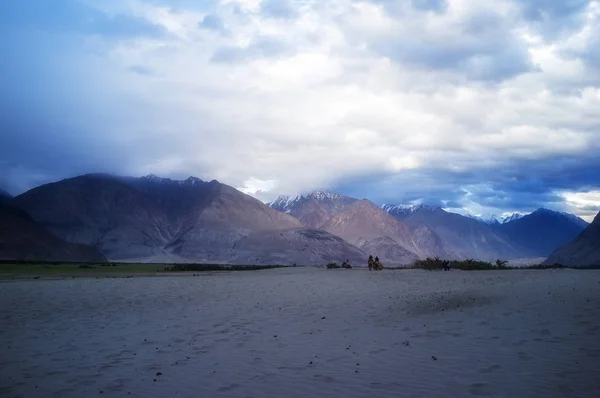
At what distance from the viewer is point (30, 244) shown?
5300 inches

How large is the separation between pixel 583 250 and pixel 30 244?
152 metres

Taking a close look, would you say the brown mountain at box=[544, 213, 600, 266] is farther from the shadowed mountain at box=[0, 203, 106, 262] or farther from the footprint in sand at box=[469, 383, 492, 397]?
the shadowed mountain at box=[0, 203, 106, 262]

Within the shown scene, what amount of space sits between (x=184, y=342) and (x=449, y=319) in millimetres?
7159

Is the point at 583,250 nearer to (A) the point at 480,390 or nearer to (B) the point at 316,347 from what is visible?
(B) the point at 316,347

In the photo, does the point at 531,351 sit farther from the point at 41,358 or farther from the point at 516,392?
the point at 41,358

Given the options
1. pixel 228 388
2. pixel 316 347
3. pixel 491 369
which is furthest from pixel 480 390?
pixel 316 347

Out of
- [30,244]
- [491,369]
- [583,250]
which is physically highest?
[583,250]

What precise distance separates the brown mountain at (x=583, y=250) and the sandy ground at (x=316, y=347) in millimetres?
120529

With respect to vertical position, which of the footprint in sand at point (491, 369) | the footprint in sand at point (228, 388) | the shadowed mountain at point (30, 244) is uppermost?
the shadowed mountain at point (30, 244)

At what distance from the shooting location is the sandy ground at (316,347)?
7.96 m

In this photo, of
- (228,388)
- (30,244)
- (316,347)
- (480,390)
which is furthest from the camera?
(30,244)

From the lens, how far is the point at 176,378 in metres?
8.79

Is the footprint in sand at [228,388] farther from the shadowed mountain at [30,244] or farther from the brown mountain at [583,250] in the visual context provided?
the shadowed mountain at [30,244]

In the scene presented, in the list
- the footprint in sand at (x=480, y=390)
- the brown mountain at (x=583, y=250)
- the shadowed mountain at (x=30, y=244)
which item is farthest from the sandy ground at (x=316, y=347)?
the shadowed mountain at (x=30, y=244)
